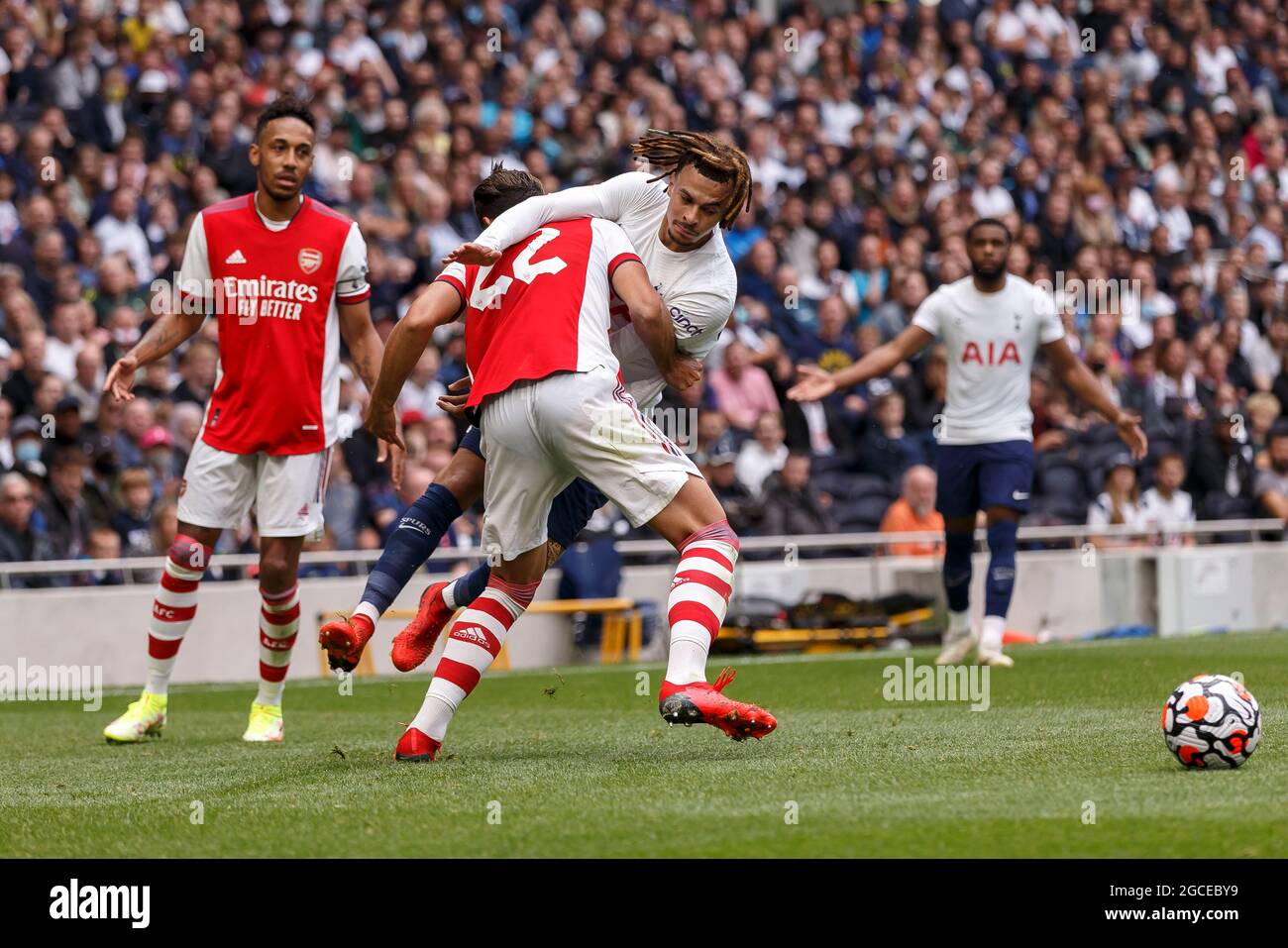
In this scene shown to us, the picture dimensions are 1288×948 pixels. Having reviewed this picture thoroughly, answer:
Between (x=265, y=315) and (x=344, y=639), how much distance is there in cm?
215

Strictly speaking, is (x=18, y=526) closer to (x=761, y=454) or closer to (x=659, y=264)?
(x=761, y=454)

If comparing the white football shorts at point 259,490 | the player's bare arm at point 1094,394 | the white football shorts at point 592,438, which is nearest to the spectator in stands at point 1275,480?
the player's bare arm at point 1094,394

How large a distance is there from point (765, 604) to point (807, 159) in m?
6.43

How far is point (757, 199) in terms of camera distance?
729 inches

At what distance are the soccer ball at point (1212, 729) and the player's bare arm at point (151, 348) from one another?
4551mm

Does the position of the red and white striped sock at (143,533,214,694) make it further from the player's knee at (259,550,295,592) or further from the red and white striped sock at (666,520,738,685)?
the red and white striped sock at (666,520,738,685)

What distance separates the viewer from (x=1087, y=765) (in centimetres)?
598

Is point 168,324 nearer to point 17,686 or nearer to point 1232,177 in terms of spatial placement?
point 17,686

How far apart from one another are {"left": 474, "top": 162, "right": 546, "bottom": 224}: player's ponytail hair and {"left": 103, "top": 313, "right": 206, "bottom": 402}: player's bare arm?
1.64 m

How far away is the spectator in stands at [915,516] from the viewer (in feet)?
50.2

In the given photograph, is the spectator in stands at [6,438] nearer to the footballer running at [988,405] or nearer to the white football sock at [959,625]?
the footballer running at [988,405]

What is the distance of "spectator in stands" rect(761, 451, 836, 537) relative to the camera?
1515cm

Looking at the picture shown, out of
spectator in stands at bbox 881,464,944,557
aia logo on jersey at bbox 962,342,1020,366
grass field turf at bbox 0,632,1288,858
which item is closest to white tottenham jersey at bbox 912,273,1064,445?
aia logo on jersey at bbox 962,342,1020,366
